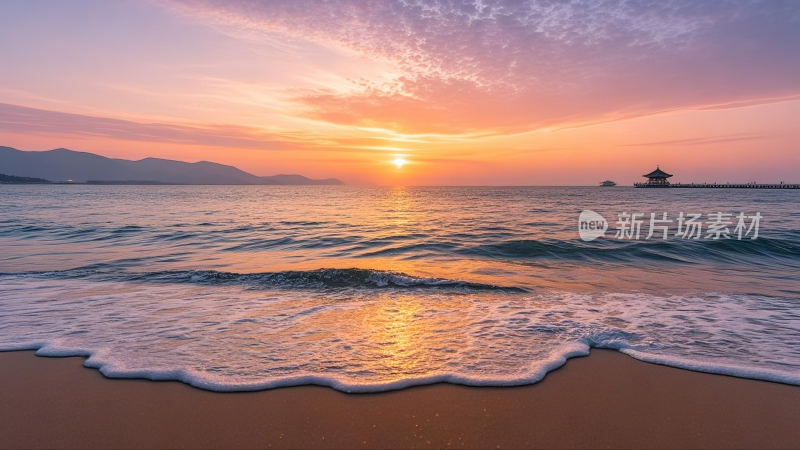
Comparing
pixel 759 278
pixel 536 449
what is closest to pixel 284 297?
pixel 536 449

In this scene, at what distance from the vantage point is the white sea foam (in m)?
5.00

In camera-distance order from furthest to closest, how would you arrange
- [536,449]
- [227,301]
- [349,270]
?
[349,270] → [227,301] → [536,449]

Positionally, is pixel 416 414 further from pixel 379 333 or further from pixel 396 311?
pixel 396 311

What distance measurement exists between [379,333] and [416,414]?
2459 mm

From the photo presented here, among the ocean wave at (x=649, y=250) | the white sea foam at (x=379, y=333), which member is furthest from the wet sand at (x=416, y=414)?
the ocean wave at (x=649, y=250)

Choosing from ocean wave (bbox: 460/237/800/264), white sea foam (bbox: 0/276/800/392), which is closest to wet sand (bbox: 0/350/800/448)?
white sea foam (bbox: 0/276/800/392)

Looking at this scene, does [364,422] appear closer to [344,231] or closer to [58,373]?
[58,373]

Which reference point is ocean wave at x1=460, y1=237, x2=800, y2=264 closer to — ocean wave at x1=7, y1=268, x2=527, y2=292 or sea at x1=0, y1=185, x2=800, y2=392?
sea at x1=0, y1=185, x2=800, y2=392

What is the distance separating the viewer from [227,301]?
8.47 meters

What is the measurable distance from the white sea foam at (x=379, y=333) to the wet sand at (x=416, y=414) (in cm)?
29

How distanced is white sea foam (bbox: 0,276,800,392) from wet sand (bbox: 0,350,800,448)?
29 centimetres

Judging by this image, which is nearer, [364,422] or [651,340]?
[364,422]

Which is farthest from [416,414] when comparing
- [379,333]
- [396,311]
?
[396,311]

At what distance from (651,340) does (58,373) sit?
7.97 m
